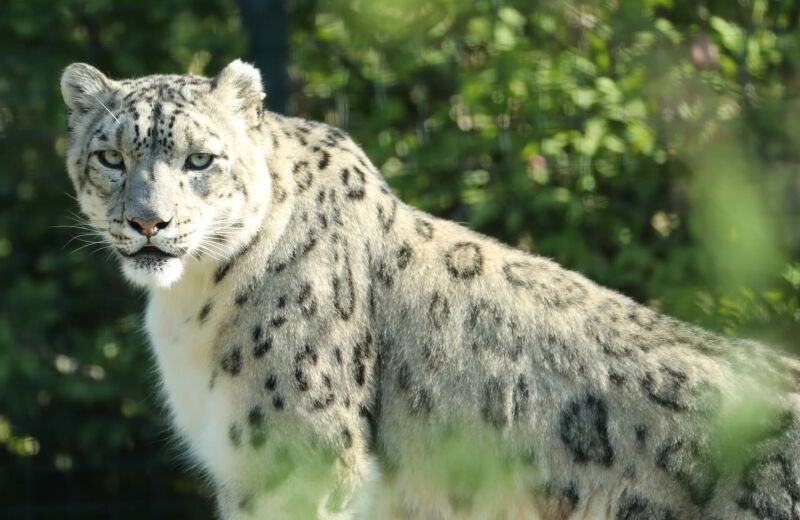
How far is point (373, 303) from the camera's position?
361 centimetres

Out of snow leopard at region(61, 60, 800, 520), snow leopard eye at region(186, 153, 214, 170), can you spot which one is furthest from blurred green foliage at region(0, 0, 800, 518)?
snow leopard eye at region(186, 153, 214, 170)

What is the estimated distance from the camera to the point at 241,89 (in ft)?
12.0

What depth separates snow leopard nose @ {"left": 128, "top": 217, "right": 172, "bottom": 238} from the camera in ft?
10.8

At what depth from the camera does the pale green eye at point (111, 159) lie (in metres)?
3.46

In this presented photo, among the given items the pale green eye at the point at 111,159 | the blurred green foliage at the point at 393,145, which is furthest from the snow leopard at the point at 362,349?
the blurred green foliage at the point at 393,145

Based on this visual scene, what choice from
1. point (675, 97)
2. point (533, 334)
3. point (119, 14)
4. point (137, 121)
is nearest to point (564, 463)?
point (533, 334)

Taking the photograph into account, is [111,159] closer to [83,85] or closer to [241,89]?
[83,85]

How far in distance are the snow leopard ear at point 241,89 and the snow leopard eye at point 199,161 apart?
23 centimetres

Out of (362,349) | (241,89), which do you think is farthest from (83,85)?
(362,349)

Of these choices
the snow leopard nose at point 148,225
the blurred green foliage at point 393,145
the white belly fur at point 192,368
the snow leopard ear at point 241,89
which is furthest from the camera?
the blurred green foliage at point 393,145

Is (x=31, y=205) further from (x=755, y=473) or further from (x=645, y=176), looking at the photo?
(x=755, y=473)

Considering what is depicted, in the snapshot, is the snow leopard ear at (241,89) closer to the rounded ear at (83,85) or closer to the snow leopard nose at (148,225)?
the rounded ear at (83,85)

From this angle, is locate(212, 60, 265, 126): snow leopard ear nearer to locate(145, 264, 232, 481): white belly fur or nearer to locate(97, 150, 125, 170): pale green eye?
locate(97, 150, 125, 170): pale green eye

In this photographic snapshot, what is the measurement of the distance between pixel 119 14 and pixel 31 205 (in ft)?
3.63
